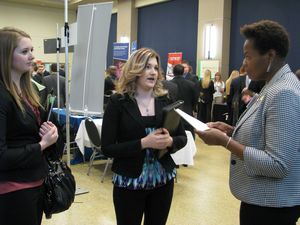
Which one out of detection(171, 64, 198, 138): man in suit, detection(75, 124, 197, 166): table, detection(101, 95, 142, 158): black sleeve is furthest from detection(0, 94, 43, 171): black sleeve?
detection(171, 64, 198, 138): man in suit

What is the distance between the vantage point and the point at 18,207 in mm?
1732

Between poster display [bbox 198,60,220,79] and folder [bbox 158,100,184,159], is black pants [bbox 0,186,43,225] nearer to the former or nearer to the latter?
folder [bbox 158,100,184,159]

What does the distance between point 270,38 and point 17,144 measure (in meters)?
1.29

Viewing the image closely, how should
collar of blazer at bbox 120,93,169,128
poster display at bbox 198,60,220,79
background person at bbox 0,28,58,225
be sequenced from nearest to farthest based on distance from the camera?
background person at bbox 0,28,58,225, collar of blazer at bbox 120,93,169,128, poster display at bbox 198,60,220,79

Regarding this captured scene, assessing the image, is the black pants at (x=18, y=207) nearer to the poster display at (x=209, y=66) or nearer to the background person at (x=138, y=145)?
the background person at (x=138, y=145)

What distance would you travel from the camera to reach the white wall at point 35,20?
51.3 feet

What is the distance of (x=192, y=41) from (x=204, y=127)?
10.2 m

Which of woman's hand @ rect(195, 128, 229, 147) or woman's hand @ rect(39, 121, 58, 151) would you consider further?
woman's hand @ rect(39, 121, 58, 151)

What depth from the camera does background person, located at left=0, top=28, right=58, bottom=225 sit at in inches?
65.6

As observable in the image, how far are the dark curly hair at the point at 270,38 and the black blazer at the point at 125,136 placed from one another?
703mm

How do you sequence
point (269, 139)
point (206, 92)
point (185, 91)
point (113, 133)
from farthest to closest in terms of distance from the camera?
point (206, 92) → point (185, 91) → point (113, 133) → point (269, 139)

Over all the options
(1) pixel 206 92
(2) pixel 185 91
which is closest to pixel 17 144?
(2) pixel 185 91

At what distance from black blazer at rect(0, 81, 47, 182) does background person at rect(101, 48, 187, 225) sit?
0.44 metres

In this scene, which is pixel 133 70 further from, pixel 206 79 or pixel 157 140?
pixel 206 79
